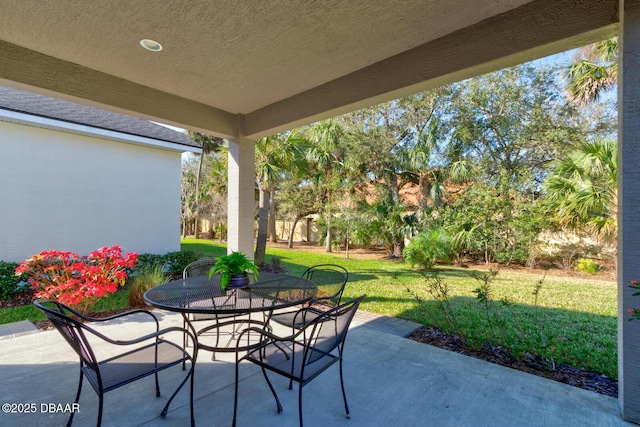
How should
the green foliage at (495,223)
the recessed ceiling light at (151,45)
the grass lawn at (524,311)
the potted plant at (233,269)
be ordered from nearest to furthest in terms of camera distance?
the potted plant at (233,269), the recessed ceiling light at (151,45), the grass lawn at (524,311), the green foliage at (495,223)

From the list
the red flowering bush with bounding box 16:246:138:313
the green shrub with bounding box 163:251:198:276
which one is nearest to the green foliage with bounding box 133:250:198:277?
the green shrub with bounding box 163:251:198:276

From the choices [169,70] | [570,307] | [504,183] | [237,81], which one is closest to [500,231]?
[504,183]

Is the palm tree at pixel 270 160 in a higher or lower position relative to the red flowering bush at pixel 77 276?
higher

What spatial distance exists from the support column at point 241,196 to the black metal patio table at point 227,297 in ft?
5.46

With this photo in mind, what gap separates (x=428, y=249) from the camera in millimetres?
9680

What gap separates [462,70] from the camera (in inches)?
114

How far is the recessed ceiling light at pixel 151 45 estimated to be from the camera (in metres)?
2.94

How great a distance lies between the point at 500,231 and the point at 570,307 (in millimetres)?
4530

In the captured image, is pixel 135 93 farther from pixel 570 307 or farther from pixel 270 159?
pixel 570 307

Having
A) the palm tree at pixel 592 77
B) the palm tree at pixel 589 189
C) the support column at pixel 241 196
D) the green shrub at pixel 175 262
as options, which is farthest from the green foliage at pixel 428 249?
the green shrub at pixel 175 262

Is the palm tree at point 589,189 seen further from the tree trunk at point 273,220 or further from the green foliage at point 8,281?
the green foliage at point 8,281

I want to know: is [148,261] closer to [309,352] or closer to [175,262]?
[175,262]

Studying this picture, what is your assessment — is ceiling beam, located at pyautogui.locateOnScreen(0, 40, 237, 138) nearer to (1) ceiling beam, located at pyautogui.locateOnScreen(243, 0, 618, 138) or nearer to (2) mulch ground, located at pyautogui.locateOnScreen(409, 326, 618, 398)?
(1) ceiling beam, located at pyautogui.locateOnScreen(243, 0, 618, 138)

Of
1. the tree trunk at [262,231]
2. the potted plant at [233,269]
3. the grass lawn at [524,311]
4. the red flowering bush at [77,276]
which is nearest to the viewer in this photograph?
the potted plant at [233,269]
